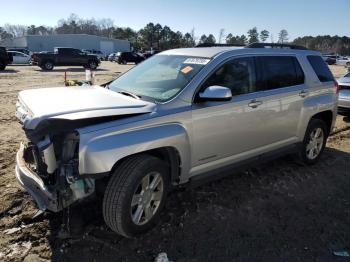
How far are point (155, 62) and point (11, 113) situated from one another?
6.38 metres

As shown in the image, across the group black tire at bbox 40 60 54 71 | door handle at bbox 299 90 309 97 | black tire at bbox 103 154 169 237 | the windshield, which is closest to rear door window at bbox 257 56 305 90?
door handle at bbox 299 90 309 97

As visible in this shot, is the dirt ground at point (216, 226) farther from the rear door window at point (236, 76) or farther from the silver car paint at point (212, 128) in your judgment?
the rear door window at point (236, 76)

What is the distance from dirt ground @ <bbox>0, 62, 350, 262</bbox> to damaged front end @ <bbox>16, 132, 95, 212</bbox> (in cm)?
30

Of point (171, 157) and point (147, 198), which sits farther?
point (171, 157)

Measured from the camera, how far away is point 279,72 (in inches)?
204

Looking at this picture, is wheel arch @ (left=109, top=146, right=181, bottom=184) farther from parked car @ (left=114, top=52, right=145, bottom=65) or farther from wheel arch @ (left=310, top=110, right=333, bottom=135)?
parked car @ (left=114, top=52, right=145, bottom=65)

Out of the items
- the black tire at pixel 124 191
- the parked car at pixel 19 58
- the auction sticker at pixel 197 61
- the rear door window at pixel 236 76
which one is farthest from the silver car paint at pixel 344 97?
the parked car at pixel 19 58

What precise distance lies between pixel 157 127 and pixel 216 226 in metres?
1.31

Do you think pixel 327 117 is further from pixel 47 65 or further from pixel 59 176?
pixel 47 65

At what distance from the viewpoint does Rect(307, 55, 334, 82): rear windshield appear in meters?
5.87

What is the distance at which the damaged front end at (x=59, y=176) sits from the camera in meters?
3.22

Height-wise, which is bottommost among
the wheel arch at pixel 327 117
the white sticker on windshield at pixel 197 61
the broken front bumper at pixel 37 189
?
the broken front bumper at pixel 37 189

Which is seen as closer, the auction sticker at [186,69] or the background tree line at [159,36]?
the auction sticker at [186,69]

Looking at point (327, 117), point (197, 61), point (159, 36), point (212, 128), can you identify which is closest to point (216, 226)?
point (212, 128)
